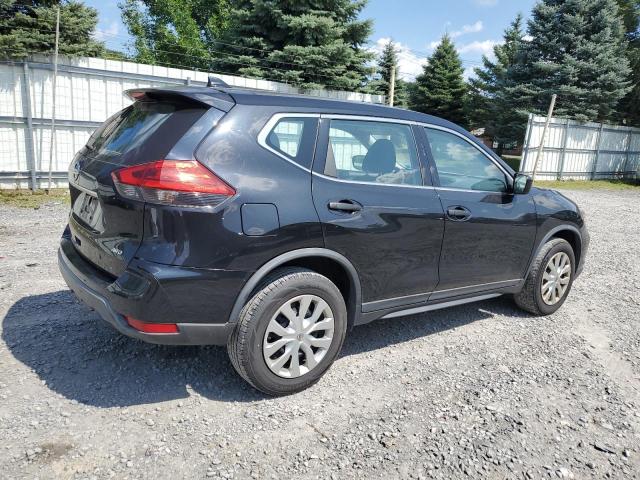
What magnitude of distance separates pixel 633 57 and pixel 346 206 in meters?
26.5

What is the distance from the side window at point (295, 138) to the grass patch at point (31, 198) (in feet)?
22.1

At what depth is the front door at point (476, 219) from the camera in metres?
3.58

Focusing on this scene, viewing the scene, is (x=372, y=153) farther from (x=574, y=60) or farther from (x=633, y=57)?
(x=633, y=57)

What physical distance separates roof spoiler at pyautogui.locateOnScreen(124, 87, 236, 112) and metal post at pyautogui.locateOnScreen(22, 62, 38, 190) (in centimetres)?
771

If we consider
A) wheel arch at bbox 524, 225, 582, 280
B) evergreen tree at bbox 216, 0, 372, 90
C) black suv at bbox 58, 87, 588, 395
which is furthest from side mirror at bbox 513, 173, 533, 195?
evergreen tree at bbox 216, 0, 372, 90

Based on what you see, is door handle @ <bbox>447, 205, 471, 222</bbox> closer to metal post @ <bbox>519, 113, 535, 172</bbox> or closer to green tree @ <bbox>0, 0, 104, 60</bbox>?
green tree @ <bbox>0, 0, 104, 60</bbox>

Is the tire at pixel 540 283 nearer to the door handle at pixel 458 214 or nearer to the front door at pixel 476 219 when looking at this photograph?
the front door at pixel 476 219

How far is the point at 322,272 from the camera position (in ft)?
10.3

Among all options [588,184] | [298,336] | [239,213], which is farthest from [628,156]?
[239,213]

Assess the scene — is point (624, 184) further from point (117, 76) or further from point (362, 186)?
point (362, 186)

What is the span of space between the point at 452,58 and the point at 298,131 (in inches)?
1183

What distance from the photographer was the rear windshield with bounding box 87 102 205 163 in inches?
103

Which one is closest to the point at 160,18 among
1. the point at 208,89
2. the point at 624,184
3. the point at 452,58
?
the point at 452,58

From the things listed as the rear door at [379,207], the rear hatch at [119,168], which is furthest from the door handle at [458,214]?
the rear hatch at [119,168]
